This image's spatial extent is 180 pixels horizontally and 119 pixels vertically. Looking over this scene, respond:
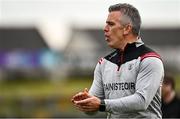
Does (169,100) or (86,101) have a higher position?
(86,101)

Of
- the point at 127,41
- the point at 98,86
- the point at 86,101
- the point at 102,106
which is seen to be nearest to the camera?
the point at 86,101

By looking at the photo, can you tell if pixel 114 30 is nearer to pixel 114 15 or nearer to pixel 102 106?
pixel 114 15

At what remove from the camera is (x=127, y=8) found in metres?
7.11

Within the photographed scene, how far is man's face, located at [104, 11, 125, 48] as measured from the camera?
281 inches

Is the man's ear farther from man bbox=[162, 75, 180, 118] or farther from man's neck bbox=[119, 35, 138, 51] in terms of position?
man bbox=[162, 75, 180, 118]

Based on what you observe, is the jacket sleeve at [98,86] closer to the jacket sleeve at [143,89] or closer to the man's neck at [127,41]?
the man's neck at [127,41]

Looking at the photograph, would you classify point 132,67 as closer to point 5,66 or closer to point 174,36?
point 5,66

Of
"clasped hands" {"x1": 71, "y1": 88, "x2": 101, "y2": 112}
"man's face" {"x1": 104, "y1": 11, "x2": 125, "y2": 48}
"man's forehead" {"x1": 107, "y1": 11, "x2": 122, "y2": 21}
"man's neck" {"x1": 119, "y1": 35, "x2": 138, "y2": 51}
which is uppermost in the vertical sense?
"man's forehead" {"x1": 107, "y1": 11, "x2": 122, "y2": 21}

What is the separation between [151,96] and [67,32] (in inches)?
2762

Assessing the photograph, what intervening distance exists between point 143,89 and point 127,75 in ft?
0.73

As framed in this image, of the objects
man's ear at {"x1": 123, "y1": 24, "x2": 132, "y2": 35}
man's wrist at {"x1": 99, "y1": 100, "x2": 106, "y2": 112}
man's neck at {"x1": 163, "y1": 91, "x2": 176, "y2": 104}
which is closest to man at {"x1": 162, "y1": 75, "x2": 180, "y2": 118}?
man's neck at {"x1": 163, "y1": 91, "x2": 176, "y2": 104}

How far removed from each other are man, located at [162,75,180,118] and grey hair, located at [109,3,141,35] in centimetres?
435

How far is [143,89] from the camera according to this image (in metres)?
6.96

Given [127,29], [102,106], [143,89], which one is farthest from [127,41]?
[102,106]
